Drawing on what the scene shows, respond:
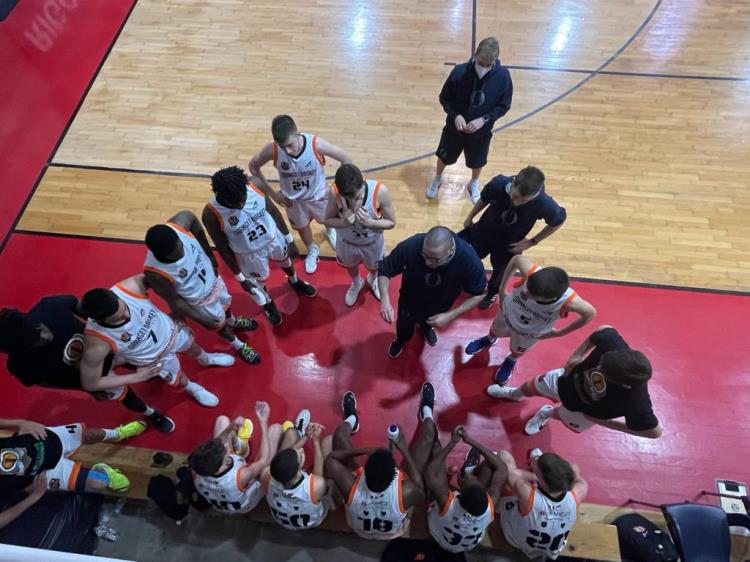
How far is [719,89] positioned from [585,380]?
5.57 meters

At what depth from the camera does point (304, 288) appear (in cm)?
474

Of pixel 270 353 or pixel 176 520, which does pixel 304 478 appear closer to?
pixel 176 520

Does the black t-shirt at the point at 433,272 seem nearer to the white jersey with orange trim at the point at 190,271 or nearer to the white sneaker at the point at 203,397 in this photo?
the white jersey with orange trim at the point at 190,271

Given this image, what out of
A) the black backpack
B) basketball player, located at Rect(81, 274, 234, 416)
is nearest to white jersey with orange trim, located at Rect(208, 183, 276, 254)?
basketball player, located at Rect(81, 274, 234, 416)

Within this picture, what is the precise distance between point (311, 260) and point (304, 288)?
0.37 m

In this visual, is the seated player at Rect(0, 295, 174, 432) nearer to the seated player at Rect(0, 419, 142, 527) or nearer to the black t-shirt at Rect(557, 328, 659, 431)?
the seated player at Rect(0, 419, 142, 527)

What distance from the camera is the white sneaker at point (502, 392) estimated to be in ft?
13.3

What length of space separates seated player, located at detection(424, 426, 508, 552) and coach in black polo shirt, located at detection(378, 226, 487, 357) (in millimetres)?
962

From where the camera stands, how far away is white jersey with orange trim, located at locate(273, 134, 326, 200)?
3.88 metres

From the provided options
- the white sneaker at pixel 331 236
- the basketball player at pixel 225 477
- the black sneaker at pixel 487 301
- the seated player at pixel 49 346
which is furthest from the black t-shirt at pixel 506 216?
the seated player at pixel 49 346

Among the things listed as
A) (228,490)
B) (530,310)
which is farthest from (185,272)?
(530,310)

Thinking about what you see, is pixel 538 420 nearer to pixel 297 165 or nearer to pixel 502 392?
pixel 502 392

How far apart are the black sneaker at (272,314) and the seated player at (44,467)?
5.59 ft

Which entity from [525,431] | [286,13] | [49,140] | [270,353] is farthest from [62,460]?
[286,13]
